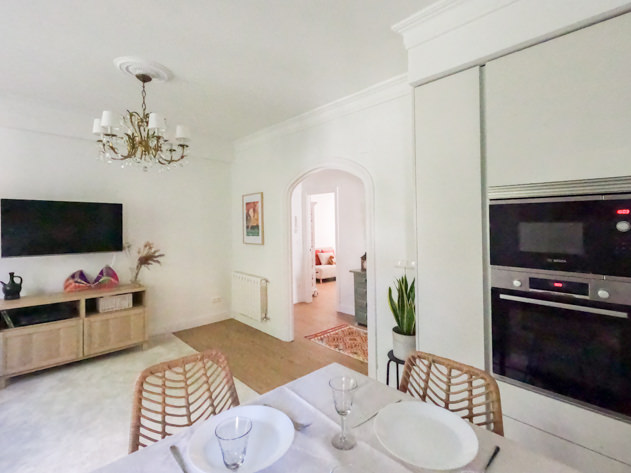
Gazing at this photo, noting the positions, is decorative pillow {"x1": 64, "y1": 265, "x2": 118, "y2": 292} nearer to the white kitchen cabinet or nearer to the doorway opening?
the doorway opening

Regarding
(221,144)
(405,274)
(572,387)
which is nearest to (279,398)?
(572,387)

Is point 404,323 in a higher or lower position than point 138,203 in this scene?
lower

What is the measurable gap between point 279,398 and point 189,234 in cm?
351

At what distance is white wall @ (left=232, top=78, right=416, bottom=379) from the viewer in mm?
2480

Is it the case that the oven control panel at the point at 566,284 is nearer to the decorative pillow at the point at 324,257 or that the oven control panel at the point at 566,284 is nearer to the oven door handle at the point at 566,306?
the oven door handle at the point at 566,306

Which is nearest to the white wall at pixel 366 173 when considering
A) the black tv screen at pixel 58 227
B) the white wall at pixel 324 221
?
the black tv screen at pixel 58 227

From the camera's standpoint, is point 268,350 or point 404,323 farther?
point 268,350

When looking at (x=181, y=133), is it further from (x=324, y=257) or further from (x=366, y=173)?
(x=324, y=257)

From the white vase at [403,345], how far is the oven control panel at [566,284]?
2.40ft

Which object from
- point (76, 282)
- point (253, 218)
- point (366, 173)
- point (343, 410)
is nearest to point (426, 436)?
point (343, 410)

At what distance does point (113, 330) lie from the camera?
124 inches

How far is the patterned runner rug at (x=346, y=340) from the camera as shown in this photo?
3.31 m

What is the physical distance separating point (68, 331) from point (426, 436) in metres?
3.39

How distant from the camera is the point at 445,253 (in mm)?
1721
